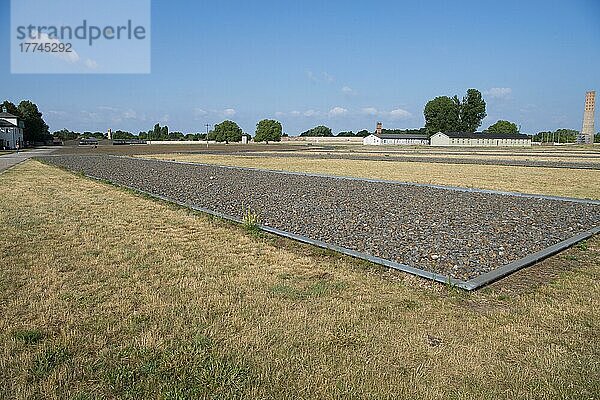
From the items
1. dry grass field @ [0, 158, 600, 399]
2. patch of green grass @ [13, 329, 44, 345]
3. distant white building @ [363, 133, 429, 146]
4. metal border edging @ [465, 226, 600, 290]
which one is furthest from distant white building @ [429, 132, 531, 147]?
patch of green grass @ [13, 329, 44, 345]

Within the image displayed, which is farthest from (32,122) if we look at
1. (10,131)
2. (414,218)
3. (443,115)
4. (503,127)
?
(503,127)

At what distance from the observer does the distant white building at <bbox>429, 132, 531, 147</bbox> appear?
322 ft

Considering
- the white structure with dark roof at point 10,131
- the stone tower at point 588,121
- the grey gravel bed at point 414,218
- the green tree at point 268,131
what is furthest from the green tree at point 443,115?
the grey gravel bed at point 414,218

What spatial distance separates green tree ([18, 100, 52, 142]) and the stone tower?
400 ft

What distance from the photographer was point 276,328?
360 cm

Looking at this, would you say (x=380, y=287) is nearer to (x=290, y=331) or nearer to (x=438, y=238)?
(x=290, y=331)

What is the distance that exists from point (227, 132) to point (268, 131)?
43.0ft

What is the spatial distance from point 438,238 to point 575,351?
3549mm

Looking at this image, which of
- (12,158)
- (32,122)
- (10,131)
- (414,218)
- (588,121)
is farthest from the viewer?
(588,121)

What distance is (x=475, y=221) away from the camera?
8211 mm

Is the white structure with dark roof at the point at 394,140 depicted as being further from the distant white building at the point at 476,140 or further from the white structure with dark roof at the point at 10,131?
the white structure with dark roof at the point at 10,131

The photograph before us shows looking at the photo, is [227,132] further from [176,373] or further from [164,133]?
[176,373]

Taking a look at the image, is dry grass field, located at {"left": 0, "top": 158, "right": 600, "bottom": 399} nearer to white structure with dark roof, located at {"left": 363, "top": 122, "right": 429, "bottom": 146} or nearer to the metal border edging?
the metal border edging

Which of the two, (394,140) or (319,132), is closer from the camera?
(394,140)
